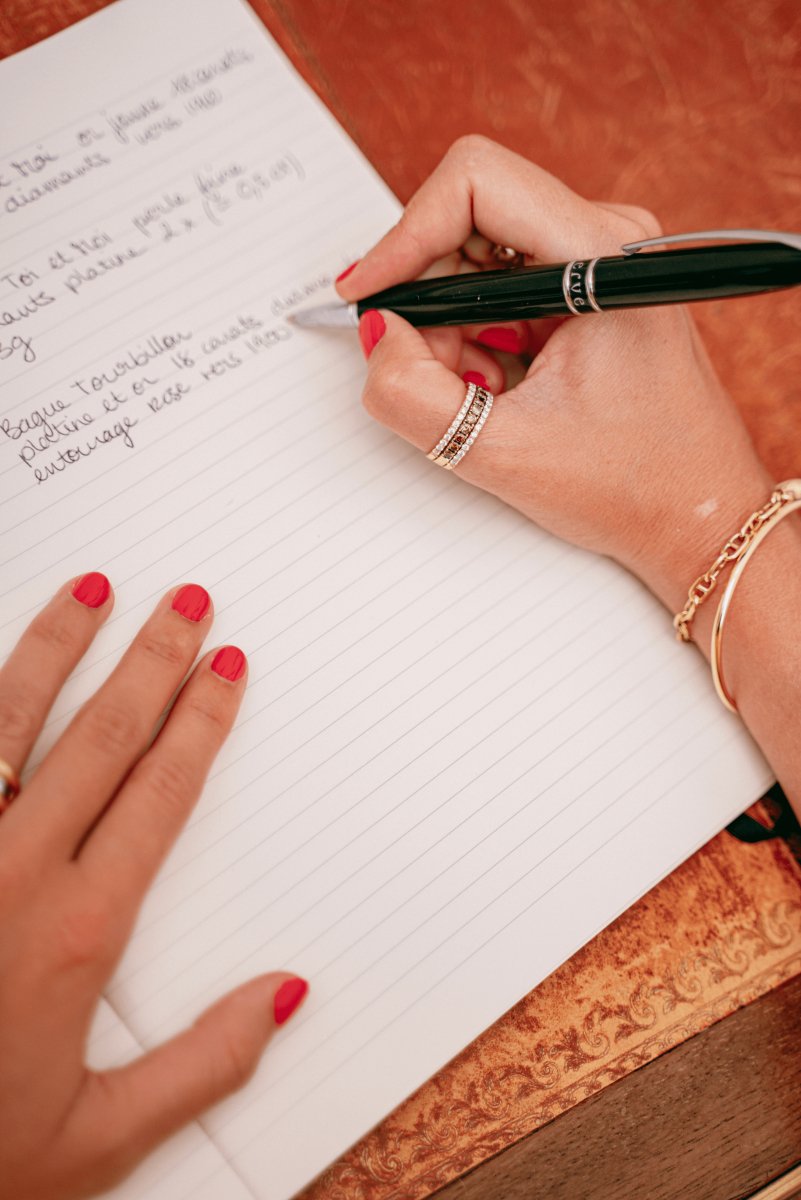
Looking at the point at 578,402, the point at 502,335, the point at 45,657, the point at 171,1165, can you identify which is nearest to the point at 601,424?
the point at 578,402

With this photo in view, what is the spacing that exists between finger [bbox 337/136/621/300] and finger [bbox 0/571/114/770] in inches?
12.5

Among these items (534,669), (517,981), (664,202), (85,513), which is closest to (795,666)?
(534,669)

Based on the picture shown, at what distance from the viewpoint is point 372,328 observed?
2.02 ft

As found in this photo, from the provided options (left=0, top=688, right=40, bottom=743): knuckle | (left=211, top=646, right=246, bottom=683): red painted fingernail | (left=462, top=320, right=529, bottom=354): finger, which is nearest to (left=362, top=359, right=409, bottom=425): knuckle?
(left=462, top=320, right=529, bottom=354): finger

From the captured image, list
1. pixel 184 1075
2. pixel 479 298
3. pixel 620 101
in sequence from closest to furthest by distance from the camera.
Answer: pixel 184 1075 < pixel 479 298 < pixel 620 101

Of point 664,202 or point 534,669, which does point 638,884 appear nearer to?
point 534,669

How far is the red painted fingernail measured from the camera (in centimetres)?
58

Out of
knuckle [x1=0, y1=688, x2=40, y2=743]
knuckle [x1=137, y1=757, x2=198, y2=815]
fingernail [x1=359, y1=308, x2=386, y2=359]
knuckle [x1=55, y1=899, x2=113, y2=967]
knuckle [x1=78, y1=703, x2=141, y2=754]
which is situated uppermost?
fingernail [x1=359, y1=308, x2=386, y2=359]

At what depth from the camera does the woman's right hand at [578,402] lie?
0.61 meters

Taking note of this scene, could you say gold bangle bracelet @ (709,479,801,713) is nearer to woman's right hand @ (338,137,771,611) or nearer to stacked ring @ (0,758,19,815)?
woman's right hand @ (338,137,771,611)

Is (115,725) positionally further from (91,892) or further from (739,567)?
(739,567)

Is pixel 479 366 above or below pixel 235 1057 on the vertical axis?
above

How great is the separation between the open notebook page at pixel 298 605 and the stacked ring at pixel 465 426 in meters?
0.06

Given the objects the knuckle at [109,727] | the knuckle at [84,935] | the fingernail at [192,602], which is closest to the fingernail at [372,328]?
the fingernail at [192,602]
